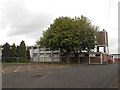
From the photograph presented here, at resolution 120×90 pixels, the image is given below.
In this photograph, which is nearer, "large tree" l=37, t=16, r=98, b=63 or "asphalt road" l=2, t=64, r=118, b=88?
"asphalt road" l=2, t=64, r=118, b=88

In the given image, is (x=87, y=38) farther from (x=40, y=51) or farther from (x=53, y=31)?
(x=40, y=51)

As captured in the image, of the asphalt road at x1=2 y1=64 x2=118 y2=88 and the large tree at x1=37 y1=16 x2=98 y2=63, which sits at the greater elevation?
the large tree at x1=37 y1=16 x2=98 y2=63

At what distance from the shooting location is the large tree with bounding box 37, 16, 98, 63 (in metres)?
24.3

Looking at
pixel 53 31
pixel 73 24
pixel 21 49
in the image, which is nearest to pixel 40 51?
pixel 21 49

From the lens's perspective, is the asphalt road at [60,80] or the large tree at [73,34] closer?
the asphalt road at [60,80]

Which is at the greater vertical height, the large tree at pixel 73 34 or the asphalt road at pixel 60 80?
the large tree at pixel 73 34

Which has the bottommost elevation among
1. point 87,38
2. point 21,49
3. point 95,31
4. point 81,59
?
point 81,59

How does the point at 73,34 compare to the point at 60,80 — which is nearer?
the point at 60,80

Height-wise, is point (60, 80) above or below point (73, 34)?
below

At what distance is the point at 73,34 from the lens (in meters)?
24.6

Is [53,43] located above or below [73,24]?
below

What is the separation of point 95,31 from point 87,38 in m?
3.08

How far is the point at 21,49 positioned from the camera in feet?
137

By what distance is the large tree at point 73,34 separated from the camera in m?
24.3
